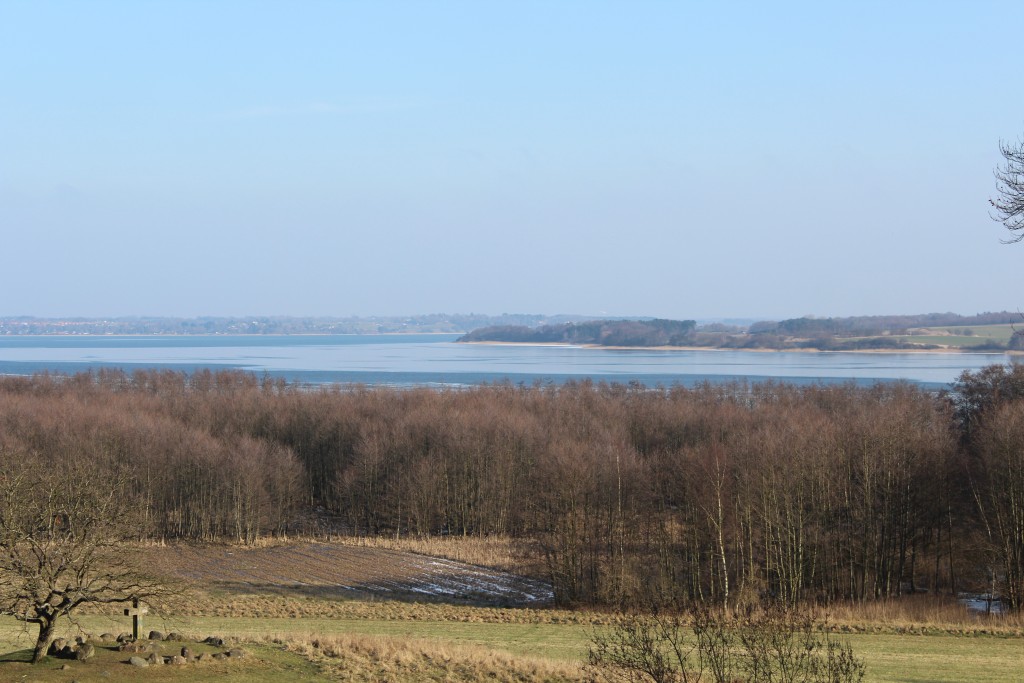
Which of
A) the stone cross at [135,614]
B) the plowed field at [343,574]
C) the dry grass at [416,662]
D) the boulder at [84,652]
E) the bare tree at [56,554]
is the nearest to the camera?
the bare tree at [56,554]

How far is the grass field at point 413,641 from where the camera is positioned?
714 inches

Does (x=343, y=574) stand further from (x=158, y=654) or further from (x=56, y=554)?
(x=56, y=554)

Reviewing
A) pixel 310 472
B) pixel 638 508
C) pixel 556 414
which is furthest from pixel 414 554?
pixel 556 414

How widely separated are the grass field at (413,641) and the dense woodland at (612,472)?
4560 mm

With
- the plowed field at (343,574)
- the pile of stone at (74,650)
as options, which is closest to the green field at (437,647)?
the pile of stone at (74,650)

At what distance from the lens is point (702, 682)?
57.1 feet

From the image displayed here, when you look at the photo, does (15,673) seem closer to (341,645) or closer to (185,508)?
(341,645)

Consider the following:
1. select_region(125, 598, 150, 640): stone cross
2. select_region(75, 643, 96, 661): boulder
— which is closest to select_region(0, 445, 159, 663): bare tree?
select_region(125, 598, 150, 640): stone cross

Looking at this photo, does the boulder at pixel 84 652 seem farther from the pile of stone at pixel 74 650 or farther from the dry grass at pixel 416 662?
the dry grass at pixel 416 662

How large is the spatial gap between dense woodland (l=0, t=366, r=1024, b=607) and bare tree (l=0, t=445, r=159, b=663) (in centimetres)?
396

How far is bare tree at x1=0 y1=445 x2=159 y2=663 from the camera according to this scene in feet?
55.0

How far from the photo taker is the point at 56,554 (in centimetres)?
1761

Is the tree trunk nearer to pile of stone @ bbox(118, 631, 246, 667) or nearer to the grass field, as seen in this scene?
the grass field

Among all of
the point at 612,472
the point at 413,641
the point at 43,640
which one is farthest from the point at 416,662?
the point at 612,472
